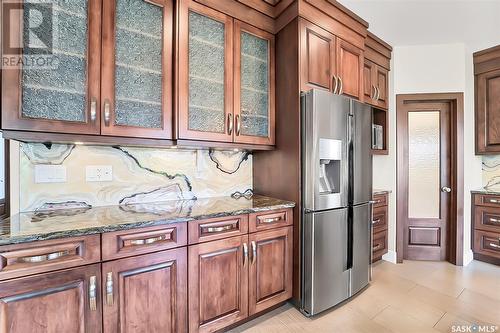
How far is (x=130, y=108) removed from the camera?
59.2 inches

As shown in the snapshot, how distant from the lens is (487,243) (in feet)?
9.57

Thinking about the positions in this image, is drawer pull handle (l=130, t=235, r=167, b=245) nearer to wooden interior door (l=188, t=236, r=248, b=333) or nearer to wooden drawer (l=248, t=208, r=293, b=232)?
wooden interior door (l=188, t=236, r=248, b=333)

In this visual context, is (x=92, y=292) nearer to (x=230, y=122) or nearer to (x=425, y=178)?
(x=230, y=122)

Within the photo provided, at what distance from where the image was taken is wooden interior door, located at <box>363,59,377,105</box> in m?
2.73

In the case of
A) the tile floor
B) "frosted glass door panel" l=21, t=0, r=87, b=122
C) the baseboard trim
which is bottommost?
the tile floor

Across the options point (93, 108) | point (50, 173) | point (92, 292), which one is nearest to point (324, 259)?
point (92, 292)

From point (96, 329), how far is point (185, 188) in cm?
110

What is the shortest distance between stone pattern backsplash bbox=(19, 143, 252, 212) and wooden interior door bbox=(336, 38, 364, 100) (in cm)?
118

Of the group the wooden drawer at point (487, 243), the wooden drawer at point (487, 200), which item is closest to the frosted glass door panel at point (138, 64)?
the wooden drawer at point (487, 200)

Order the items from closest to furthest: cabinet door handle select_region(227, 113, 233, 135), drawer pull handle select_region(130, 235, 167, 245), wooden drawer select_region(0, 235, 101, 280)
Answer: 1. wooden drawer select_region(0, 235, 101, 280)
2. drawer pull handle select_region(130, 235, 167, 245)
3. cabinet door handle select_region(227, 113, 233, 135)

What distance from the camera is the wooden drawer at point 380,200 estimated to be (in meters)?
2.82

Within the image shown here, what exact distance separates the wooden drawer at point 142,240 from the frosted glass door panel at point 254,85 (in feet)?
3.24

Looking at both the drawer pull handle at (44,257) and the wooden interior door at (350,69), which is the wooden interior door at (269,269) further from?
the wooden interior door at (350,69)

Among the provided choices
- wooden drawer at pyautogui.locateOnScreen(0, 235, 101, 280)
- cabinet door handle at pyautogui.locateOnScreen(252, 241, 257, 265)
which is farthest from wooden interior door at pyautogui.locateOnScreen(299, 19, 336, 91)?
wooden drawer at pyautogui.locateOnScreen(0, 235, 101, 280)
